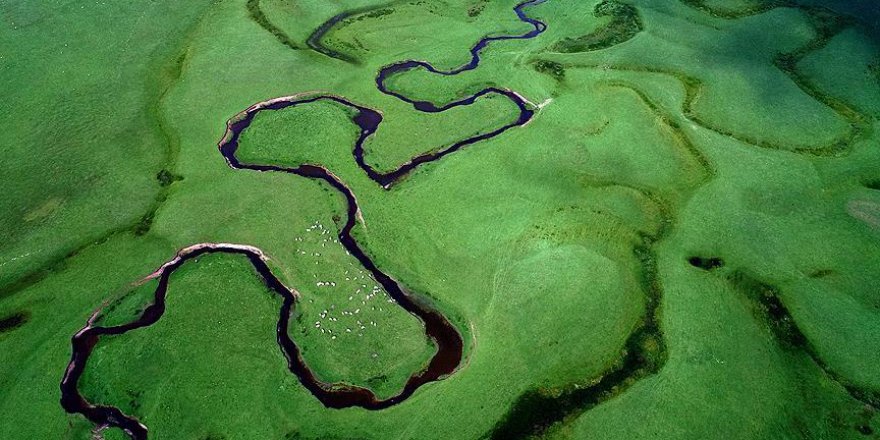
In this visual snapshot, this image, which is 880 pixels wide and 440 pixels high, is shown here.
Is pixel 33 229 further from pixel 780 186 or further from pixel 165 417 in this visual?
pixel 780 186

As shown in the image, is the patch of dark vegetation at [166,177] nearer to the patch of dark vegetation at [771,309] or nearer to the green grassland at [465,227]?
the green grassland at [465,227]

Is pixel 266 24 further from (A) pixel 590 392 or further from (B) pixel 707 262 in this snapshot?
(A) pixel 590 392

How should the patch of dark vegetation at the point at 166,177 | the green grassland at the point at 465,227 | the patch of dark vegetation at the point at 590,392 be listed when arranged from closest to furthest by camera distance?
the patch of dark vegetation at the point at 590,392 → the green grassland at the point at 465,227 → the patch of dark vegetation at the point at 166,177

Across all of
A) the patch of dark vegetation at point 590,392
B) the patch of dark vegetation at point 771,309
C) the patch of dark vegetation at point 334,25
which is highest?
the patch of dark vegetation at point 334,25

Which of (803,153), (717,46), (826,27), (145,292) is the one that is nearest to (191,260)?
(145,292)

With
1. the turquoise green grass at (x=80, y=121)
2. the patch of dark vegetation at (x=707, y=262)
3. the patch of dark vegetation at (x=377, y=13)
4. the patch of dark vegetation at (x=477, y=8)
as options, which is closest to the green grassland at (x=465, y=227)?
the turquoise green grass at (x=80, y=121)

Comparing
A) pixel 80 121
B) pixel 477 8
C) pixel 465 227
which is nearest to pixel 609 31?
pixel 477 8

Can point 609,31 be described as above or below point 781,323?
above
